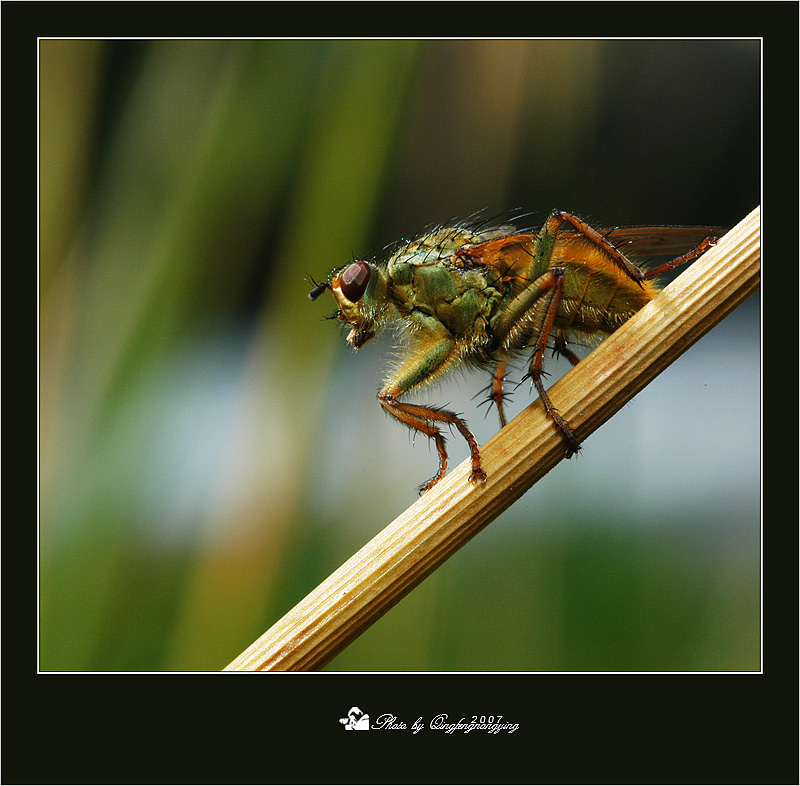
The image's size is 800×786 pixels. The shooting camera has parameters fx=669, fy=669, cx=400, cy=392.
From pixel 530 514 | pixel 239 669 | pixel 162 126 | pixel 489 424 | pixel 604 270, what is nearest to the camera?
pixel 239 669

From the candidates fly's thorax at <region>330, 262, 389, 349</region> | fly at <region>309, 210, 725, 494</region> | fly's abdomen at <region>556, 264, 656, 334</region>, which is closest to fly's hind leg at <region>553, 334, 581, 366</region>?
fly at <region>309, 210, 725, 494</region>

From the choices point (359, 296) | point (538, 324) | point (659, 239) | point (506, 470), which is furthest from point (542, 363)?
point (659, 239)

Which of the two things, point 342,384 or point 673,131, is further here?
point 673,131

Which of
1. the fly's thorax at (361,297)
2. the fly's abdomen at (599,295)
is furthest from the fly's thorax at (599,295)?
the fly's thorax at (361,297)

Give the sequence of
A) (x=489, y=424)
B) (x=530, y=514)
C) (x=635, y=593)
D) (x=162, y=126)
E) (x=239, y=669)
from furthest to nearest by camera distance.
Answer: (x=489, y=424) < (x=162, y=126) < (x=530, y=514) < (x=635, y=593) < (x=239, y=669)

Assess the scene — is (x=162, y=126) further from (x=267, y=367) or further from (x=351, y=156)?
(x=267, y=367)

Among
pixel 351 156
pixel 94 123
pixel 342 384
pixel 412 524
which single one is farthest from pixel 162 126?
pixel 412 524

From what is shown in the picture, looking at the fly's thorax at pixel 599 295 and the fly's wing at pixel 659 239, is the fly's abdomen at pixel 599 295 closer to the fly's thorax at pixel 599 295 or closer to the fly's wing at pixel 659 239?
the fly's thorax at pixel 599 295
